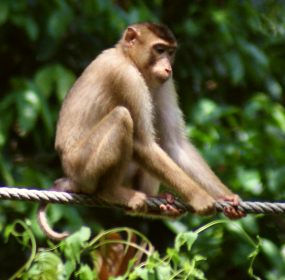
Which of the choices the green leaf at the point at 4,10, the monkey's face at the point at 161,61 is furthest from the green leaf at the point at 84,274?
the green leaf at the point at 4,10

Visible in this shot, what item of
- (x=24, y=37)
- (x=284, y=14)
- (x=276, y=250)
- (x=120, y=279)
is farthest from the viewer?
(x=284, y=14)

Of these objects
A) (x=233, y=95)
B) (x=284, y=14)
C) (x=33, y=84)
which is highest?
(x=33, y=84)

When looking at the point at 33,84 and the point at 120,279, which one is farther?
the point at 33,84

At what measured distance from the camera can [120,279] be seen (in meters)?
6.53

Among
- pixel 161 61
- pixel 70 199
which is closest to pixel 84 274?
pixel 70 199

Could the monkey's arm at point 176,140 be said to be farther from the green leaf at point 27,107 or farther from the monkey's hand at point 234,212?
the green leaf at point 27,107

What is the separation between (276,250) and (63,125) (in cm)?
206

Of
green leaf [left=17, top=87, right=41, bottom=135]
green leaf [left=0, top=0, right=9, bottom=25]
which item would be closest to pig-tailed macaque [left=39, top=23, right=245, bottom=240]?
green leaf [left=17, top=87, right=41, bottom=135]

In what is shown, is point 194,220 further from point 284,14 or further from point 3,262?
point 284,14

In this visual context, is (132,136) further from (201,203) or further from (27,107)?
(27,107)

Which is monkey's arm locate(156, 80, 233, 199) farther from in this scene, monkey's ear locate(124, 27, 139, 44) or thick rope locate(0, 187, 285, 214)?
thick rope locate(0, 187, 285, 214)

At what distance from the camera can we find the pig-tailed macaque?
23.4 feet

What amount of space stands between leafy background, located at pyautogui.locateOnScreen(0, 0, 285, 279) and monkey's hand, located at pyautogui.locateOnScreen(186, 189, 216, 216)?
133 cm

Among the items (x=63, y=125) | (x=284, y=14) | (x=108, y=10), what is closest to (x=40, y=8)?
(x=108, y=10)
